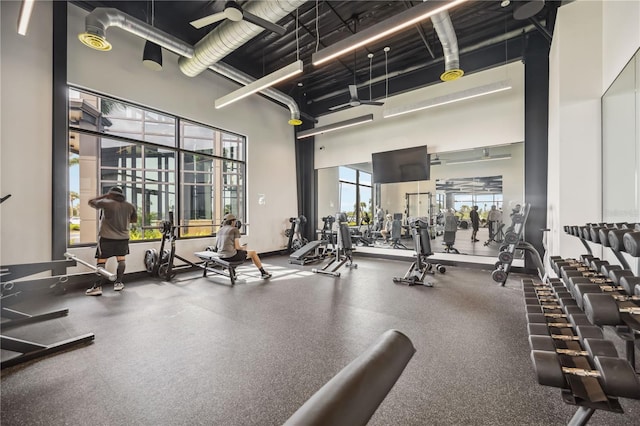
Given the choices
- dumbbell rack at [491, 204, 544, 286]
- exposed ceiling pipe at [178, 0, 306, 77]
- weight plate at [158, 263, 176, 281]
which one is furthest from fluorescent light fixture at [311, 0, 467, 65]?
weight plate at [158, 263, 176, 281]

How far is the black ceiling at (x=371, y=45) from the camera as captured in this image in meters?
4.44

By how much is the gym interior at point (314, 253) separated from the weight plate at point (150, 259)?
0.04m

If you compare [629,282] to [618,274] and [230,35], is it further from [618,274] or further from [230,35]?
[230,35]

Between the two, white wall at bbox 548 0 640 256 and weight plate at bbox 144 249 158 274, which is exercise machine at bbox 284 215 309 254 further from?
white wall at bbox 548 0 640 256

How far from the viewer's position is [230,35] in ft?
13.4

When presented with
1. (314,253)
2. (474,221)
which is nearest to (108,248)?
(314,253)

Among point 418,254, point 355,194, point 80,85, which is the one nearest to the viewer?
point 80,85

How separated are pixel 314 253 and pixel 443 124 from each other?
4298 millimetres

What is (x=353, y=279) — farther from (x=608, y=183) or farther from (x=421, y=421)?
(x=608, y=183)

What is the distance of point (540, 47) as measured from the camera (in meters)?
4.83

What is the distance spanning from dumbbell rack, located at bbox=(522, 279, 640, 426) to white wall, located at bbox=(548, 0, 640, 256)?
238 cm

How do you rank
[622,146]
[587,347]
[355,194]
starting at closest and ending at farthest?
[587,347], [622,146], [355,194]

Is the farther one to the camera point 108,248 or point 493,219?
point 493,219

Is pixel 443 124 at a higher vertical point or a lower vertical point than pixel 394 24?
lower
